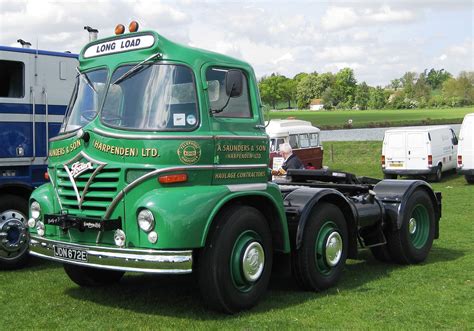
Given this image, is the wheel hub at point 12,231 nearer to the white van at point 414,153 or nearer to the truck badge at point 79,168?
the truck badge at point 79,168

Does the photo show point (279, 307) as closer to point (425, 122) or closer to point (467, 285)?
point (467, 285)

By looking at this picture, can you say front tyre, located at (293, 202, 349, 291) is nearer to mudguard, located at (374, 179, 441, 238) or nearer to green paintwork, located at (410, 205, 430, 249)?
mudguard, located at (374, 179, 441, 238)

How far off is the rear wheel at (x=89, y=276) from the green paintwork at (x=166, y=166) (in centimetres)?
100

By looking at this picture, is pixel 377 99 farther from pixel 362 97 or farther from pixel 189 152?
pixel 189 152

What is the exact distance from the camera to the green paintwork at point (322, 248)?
7570 mm

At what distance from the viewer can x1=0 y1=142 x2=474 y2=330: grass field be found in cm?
629

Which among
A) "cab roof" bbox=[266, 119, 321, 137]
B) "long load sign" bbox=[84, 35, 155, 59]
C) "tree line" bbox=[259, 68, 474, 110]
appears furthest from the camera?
"tree line" bbox=[259, 68, 474, 110]

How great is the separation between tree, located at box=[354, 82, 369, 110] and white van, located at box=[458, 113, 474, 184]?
9396 cm

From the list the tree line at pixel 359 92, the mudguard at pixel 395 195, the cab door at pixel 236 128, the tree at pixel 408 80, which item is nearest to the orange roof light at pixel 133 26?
the cab door at pixel 236 128

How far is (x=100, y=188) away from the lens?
6.41 m

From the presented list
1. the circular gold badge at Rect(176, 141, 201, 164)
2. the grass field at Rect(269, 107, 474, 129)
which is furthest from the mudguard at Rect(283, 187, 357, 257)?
the grass field at Rect(269, 107, 474, 129)

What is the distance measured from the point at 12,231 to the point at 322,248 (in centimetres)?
454

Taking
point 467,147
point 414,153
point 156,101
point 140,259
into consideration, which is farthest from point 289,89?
point 140,259

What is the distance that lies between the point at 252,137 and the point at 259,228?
1018 millimetres
